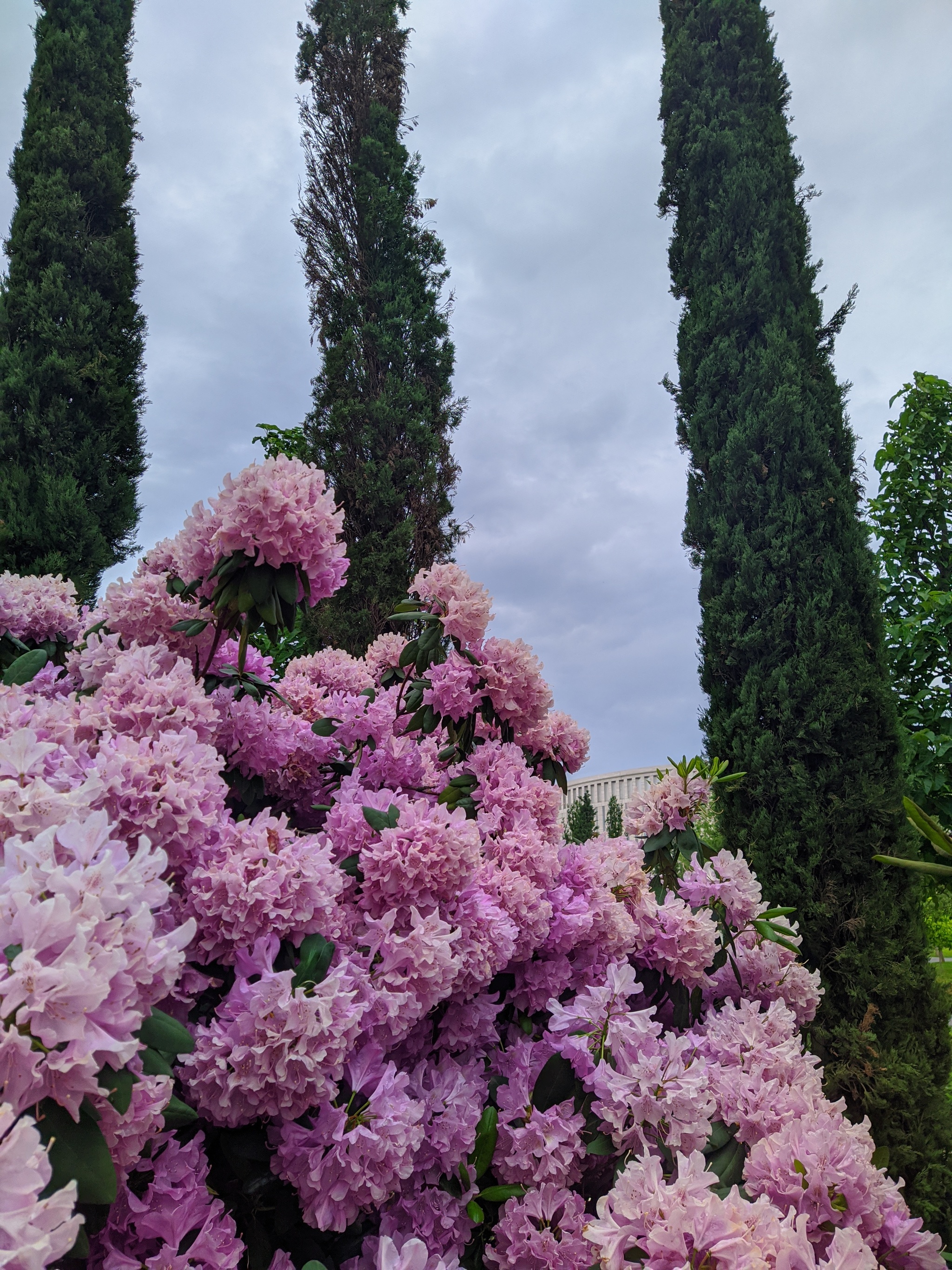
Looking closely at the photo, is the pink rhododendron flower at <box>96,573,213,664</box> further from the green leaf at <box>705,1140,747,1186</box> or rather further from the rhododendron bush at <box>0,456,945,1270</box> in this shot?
the green leaf at <box>705,1140,747,1186</box>

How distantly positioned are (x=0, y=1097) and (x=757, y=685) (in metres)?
4.16

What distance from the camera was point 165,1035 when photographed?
2.87 ft

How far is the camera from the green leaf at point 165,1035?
0.87 metres

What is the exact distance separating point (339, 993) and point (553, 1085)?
534 mm

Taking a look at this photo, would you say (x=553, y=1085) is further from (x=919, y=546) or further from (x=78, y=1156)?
(x=919, y=546)

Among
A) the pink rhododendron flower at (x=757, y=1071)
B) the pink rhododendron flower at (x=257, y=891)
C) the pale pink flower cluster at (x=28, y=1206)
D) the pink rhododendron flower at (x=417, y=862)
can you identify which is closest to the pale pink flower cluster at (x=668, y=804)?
the pink rhododendron flower at (x=757, y=1071)

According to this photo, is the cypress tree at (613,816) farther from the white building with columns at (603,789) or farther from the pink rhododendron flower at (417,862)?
the pink rhododendron flower at (417,862)

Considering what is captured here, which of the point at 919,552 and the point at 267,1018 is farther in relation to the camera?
the point at 919,552

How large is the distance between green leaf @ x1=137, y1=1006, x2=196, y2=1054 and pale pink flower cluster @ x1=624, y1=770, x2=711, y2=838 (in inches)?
61.2

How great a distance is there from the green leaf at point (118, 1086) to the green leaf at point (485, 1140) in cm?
77

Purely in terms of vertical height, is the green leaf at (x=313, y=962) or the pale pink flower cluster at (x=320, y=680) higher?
the pale pink flower cluster at (x=320, y=680)

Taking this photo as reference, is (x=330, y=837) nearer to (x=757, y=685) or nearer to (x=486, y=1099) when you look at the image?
(x=486, y=1099)

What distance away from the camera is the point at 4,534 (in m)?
6.34

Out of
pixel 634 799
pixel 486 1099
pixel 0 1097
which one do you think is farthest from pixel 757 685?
pixel 0 1097
